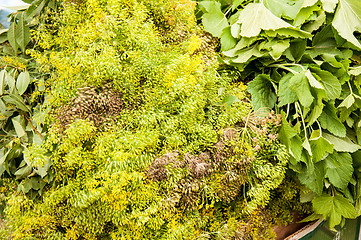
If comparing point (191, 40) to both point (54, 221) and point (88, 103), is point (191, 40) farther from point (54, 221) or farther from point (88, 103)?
point (54, 221)

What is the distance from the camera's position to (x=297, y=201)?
1906 mm

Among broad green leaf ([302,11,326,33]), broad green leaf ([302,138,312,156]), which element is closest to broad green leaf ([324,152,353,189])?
broad green leaf ([302,138,312,156])

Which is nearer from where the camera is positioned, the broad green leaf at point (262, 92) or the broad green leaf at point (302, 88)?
the broad green leaf at point (302, 88)

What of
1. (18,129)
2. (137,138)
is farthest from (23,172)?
(137,138)

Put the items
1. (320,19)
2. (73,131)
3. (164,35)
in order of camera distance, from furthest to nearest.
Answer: (320,19), (164,35), (73,131)

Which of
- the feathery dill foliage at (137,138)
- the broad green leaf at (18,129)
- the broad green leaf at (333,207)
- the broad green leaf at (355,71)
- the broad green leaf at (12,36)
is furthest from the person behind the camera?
the broad green leaf at (333,207)

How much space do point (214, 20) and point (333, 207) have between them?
4.22 ft

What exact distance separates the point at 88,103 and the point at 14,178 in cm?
51

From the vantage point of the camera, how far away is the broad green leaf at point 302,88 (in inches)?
58.8

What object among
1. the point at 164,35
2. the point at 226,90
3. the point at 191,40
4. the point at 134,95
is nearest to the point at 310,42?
the point at 226,90

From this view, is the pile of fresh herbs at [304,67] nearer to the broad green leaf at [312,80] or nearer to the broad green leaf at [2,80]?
the broad green leaf at [312,80]

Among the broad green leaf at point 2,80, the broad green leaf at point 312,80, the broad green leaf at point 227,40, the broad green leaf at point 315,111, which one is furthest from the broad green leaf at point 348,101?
the broad green leaf at point 2,80

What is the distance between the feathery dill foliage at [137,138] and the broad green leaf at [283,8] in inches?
17.4

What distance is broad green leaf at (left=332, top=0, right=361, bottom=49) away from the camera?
5.37ft
